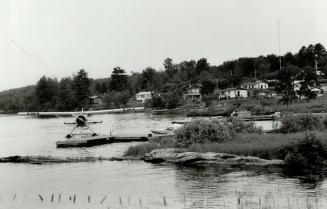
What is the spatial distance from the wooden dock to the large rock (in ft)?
48.9

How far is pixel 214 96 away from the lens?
14050 cm

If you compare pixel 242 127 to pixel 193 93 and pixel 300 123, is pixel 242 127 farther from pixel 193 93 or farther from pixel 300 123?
pixel 193 93

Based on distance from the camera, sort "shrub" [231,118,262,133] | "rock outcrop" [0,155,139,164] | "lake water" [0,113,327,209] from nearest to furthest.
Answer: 1. "lake water" [0,113,327,209]
2. "rock outcrop" [0,155,139,164]
3. "shrub" [231,118,262,133]

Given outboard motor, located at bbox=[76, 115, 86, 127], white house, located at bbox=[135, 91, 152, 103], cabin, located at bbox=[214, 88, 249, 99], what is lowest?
outboard motor, located at bbox=[76, 115, 86, 127]

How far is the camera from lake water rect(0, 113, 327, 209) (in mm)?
22422

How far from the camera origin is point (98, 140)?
53.1 metres

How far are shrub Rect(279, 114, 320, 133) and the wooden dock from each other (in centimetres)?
1586

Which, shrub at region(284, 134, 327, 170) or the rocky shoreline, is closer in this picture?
shrub at region(284, 134, 327, 170)

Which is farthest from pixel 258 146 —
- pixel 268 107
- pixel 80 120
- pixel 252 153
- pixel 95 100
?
pixel 95 100

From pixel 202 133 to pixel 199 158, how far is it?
3.81 meters

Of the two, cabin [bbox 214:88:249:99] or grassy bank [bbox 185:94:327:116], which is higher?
cabin [bbox 214:88:249:99]

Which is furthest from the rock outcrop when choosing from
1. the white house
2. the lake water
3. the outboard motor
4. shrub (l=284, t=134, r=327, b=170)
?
the white house

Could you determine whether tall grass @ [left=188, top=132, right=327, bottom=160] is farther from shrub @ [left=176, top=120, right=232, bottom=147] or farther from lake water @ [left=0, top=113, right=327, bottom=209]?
lake water @ [left=0, top=113, right=327, bottom=209]

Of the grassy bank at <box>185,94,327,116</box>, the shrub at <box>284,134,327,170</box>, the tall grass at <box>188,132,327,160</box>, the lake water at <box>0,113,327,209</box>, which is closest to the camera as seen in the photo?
the lake water at <box>0,113,327,209</box>
